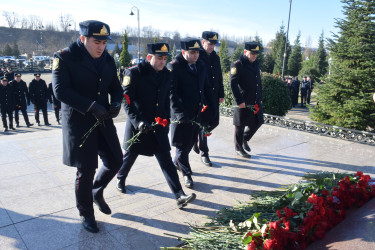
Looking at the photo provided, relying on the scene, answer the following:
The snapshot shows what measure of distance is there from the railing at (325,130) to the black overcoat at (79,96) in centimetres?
569

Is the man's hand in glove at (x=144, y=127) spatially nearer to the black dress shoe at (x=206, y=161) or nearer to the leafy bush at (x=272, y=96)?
the black dress shoe at (x=206, y=161)

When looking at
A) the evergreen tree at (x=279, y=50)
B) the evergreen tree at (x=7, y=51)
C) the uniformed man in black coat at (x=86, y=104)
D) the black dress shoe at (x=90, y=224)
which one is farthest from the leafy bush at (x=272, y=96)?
the evergreen tree at (x=7, y=51)

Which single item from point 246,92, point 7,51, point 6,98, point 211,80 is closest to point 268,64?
point 6,98

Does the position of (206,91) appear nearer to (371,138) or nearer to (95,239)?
(95,239)

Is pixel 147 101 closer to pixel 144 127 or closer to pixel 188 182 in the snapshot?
pixel 144 127

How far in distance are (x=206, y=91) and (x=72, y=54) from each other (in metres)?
2.32

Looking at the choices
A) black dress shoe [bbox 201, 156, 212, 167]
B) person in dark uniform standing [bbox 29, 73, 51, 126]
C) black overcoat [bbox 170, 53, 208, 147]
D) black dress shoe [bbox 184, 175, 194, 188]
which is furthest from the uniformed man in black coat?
person in dark uniform standing [bbox 29, 73, 51, 126]

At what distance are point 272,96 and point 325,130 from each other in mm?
3200

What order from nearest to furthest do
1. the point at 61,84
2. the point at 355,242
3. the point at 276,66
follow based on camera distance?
1. the point at 355,242
2. the point at 61,84
3. the point at 276,66

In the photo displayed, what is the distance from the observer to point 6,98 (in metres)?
10.6

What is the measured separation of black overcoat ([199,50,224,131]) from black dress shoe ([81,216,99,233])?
2438 mm

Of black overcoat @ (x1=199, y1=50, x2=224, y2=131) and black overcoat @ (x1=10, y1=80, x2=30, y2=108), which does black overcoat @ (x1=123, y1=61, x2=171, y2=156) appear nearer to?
black overcoat @ (x1=199, y1=50, x2=224, y2=131)

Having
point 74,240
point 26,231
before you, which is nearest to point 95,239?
point 74,240

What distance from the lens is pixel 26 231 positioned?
10.0ft
